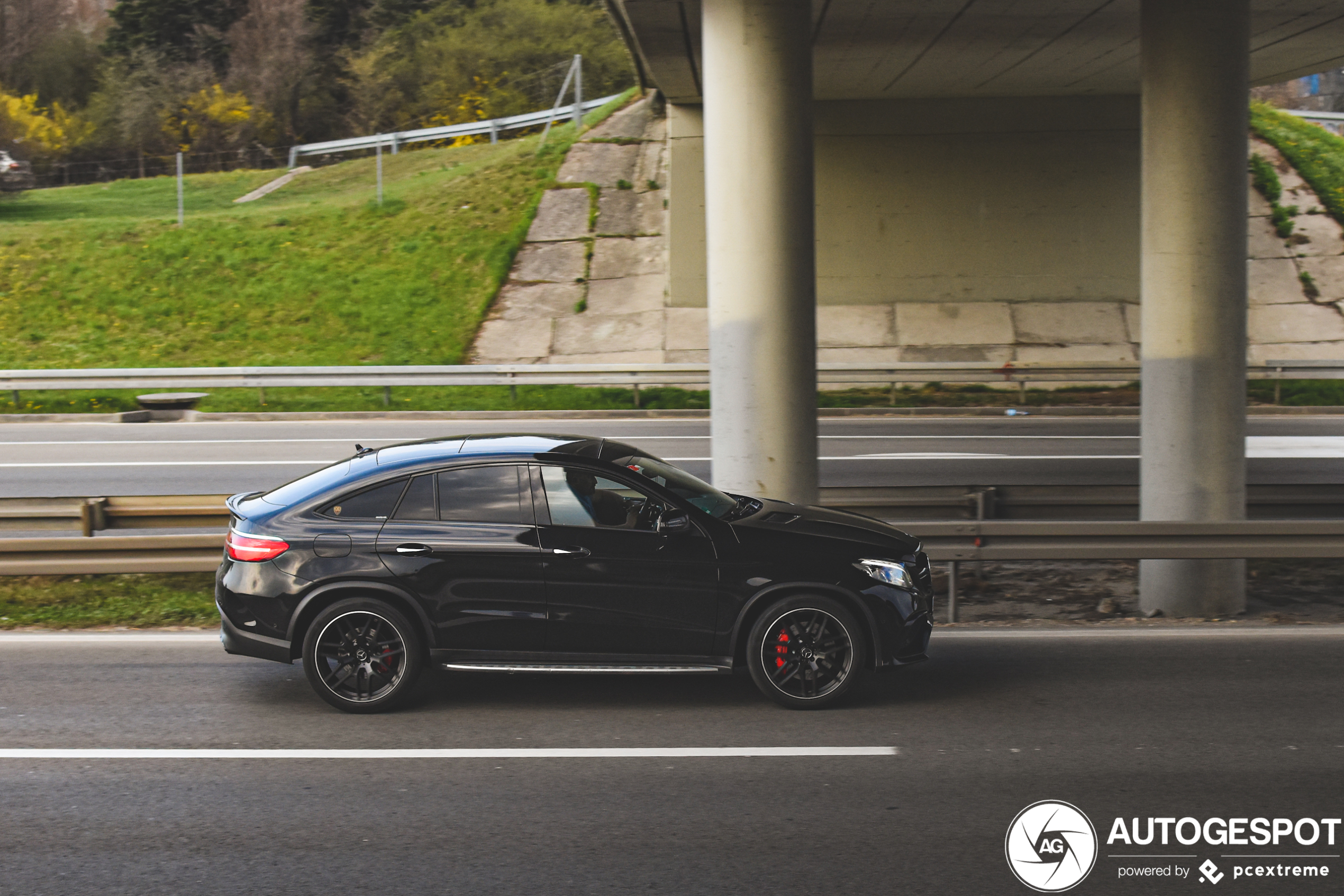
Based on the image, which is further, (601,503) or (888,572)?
(601,503)

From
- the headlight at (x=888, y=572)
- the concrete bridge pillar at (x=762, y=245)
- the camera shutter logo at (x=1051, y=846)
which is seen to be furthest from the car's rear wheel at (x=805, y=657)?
the concrete bridge pillar at (x=762, y=245)

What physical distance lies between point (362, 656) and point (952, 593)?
4.22 m

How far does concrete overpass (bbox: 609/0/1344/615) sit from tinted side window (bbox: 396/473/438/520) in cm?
304

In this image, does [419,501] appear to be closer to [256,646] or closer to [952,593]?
[256,646]

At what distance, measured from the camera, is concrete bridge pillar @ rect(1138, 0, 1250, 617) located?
8508mm

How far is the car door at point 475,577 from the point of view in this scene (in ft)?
20.7

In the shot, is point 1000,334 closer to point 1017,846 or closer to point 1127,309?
Result: point 1127,309

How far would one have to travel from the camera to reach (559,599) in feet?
20.7

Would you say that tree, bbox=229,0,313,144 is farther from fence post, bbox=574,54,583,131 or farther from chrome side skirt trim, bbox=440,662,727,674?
chrome side skirt trim, bbox=440,662,727,674

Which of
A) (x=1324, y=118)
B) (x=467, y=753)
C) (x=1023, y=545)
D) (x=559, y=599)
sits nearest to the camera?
(x=467, y=753)

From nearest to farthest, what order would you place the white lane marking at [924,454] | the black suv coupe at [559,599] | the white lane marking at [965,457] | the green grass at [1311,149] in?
the black suv coupe at [559,599]
the white lane marking at [965,457]
the white lane marking at [924,454]
the green grass at [1311,149]

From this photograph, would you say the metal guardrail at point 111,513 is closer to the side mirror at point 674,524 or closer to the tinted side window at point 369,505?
the tinted side window at point 369,505

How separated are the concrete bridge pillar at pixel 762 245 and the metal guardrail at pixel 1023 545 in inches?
52.5

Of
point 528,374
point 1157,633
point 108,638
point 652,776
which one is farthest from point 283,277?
point 652,776
